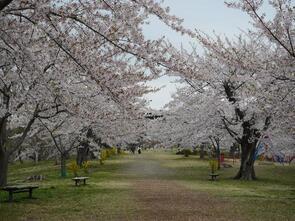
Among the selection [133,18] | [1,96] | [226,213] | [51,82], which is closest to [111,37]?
[133,18]

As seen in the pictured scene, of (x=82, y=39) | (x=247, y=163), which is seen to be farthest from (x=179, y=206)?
(x=247, y=163)

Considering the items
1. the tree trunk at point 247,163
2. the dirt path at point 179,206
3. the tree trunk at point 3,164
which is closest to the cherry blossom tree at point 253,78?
the tree trunk at point 247,163

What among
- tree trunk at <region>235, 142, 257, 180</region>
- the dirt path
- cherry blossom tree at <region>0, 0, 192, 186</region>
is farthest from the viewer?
tree trunk at <region>235, 142, 257, 180</region>

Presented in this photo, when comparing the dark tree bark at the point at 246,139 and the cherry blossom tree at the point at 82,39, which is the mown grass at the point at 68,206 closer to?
the cherry blossom tree at the point at 82,39

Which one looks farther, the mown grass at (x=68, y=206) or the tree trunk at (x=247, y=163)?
the tree trunk at (x=247, y=163)

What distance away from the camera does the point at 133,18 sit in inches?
306

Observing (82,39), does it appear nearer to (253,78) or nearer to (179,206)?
(179,206)

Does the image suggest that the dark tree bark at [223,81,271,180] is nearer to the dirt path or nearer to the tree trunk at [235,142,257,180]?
the tree trunk at [235,142,257,180]

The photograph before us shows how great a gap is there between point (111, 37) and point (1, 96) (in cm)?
855

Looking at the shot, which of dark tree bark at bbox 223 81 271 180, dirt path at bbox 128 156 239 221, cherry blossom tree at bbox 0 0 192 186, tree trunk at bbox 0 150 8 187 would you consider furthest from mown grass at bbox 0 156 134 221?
dark tree bark at bbox 223 81 271 180

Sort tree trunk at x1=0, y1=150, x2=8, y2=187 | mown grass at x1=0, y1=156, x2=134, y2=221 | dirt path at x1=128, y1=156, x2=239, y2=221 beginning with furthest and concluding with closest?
tree trunk at x1=0, y1=150, x2=8, y2=187 < mown grass at x1=0, y1=156, x2=134, y2=221 < dirt path at x1=128, y1=156, x2=239, y2=221

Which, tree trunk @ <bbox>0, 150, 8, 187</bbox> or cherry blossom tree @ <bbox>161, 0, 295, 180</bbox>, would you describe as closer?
cherry blossom tree @ <bbox>161, 0, 295, 180</bbox>

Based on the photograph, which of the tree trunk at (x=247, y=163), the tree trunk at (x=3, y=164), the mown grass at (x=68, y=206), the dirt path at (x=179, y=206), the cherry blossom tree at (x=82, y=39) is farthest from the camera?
the tree trunk at (x=247, y=163)

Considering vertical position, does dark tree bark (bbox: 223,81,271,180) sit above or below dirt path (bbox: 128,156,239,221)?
above
